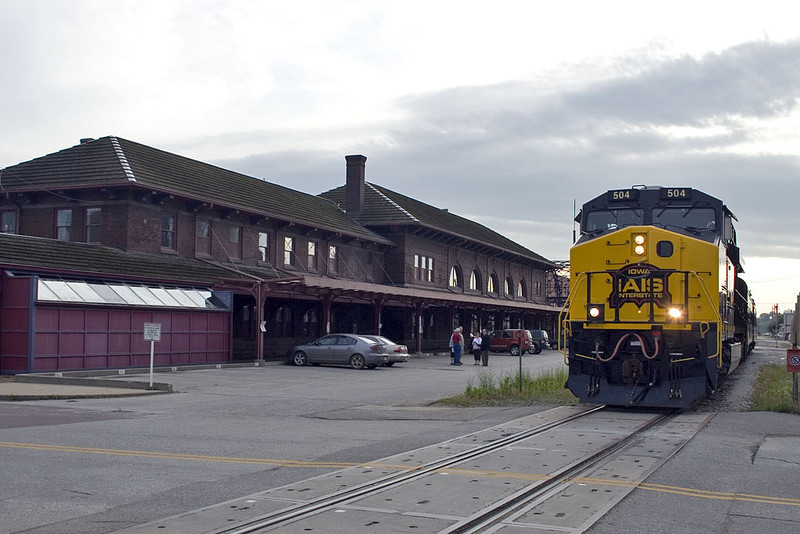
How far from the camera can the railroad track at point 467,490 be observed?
23.5 feet

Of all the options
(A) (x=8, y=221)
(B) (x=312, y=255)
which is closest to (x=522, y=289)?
(B) (x=312, y=255)

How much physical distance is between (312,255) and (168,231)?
11093 millimetres

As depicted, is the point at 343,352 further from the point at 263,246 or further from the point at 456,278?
the point at 456,278

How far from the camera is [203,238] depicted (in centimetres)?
3728

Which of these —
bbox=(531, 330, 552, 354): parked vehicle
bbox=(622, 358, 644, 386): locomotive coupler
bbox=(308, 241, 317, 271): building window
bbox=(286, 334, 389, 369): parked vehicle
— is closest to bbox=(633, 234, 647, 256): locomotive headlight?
bbox=(622, 358, 644, 386): locomotive coupler

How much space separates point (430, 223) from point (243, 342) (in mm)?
20311

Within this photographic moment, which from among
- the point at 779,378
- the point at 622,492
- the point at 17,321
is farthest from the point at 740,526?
the point at 17,321

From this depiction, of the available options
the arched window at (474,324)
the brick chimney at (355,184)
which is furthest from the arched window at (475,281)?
the brick chimney at (355,184)

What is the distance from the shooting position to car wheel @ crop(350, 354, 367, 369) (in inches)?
1287

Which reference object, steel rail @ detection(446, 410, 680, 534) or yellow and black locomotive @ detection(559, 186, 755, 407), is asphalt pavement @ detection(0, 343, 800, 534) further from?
yellow and black locomotive @ detection(559, 186, 755, 407)

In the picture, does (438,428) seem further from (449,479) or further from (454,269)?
(454,269)

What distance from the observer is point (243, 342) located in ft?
119

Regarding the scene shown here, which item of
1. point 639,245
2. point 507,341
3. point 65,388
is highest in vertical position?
point 639,245

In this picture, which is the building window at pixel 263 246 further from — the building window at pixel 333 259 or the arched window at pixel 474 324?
the arched window at pixel 474 324
